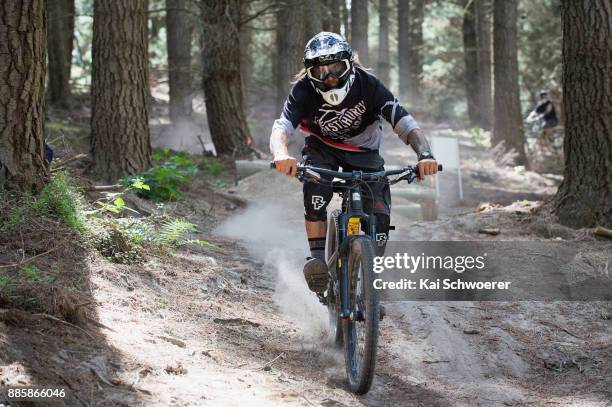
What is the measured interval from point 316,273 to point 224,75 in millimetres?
10726

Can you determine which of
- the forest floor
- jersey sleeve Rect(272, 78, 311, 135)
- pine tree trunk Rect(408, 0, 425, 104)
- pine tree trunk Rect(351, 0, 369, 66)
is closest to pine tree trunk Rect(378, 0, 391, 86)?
pine tree trunk Rect(408, 0, 425, 104)

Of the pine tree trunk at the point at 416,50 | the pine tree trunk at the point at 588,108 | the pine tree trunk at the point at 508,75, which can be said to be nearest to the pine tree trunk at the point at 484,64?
the pine tree trunk at the point at 416,50

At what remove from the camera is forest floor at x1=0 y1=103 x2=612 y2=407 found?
444cm

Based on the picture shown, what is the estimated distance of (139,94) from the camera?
34.3 feet

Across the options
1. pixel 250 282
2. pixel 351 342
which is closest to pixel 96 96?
pixel 250 282

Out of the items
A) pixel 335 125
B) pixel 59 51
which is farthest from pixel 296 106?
pixel 59 51

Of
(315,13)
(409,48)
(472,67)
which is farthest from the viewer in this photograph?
(409,48)

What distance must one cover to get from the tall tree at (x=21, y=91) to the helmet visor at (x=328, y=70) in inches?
97.0

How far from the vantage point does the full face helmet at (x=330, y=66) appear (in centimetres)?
551

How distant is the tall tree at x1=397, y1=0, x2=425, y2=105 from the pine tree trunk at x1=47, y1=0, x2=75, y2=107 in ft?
61.7

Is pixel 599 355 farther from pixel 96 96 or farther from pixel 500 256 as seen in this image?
pixel 96 96

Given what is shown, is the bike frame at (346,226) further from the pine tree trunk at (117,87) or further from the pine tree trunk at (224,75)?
the pine tree trunk at (224,75)

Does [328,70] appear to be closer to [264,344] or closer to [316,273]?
[316,273]

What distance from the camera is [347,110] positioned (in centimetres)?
587
